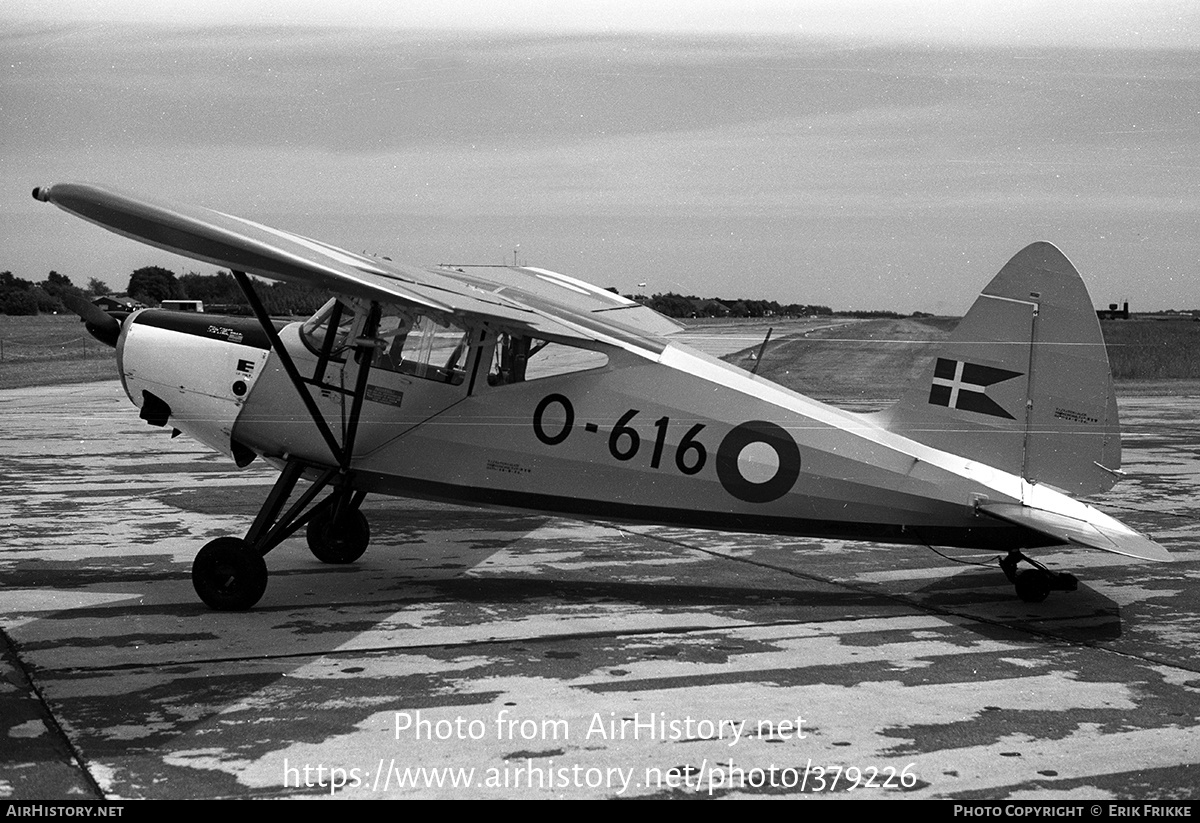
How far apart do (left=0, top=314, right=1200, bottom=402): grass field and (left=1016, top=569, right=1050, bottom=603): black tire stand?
53.2 feet

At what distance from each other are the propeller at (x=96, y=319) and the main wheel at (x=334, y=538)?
2239 mm

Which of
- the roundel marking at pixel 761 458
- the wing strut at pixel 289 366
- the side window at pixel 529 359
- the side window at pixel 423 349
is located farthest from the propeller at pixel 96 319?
the roundel marking at pixel 761 458

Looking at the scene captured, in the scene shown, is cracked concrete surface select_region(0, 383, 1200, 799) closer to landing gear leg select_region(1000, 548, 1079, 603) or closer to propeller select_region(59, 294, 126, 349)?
landing gear leg select_region(1000, 548, 1079, 603)

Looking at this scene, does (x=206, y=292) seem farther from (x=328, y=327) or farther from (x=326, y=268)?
(x=326, y=268)

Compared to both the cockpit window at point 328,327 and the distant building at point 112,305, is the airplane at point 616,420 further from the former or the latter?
the distant building at point 112,305

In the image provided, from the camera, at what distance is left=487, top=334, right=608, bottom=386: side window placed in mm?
8664

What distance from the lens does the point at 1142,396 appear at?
30.0 m

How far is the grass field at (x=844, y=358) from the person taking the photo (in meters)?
31.2

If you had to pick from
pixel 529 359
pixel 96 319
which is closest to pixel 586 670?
pixel 529 359

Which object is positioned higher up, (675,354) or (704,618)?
(675,354)
